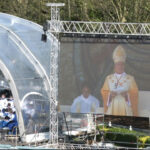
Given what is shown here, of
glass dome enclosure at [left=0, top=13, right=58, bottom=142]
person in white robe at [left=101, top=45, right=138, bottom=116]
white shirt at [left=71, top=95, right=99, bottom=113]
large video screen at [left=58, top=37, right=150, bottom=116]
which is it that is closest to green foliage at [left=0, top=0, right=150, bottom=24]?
glass dome enclosure at [left=0, top=13, right=58, bottom=142]

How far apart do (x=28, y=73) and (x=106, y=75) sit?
3.22m

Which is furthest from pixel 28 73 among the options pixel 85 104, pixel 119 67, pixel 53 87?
pixel 119 67

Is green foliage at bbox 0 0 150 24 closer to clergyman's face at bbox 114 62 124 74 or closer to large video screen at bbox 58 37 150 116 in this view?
large video screen at bbox 58 37 150 116

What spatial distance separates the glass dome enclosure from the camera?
59.4ft

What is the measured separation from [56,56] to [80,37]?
1049 mm

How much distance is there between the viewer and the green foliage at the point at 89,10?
28.3m

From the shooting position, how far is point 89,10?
30672 mm

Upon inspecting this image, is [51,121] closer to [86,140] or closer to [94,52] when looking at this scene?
[86,140]

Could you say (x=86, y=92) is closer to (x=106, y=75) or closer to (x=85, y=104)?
(x=85, y=104)

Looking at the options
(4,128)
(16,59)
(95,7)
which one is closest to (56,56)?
(16,59)

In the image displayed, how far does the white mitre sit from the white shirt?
1.53 metres

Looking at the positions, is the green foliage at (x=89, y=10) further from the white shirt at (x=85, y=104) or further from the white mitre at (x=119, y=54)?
the white shirt at (x=85, y=104)

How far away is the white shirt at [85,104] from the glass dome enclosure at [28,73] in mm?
1575

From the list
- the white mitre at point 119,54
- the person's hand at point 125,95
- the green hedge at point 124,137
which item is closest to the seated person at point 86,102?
the person's hand at point 125,95
